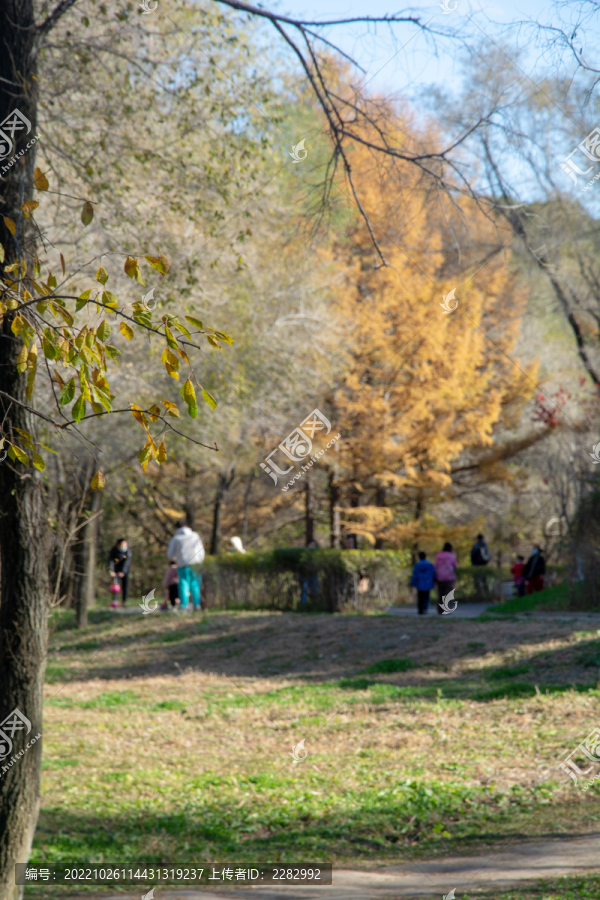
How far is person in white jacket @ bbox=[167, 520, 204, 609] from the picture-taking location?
53.4 feet

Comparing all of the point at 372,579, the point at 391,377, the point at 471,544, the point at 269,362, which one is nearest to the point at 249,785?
the point at 372,579

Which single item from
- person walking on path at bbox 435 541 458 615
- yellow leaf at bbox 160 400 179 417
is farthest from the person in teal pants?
yellow leaf at bbox 160 400 179 417

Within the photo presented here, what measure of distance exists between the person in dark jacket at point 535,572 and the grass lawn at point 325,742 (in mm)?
5586

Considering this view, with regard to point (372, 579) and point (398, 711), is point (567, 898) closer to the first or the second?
point (398, 711)

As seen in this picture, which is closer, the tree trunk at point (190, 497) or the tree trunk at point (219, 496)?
the tree trunk at point (219, 496)

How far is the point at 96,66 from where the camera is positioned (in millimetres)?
8758

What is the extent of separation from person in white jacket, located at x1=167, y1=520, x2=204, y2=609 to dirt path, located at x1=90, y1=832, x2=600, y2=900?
11265 millimetres

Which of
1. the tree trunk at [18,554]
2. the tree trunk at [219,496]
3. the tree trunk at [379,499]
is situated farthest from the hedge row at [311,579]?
the tree trunk at [18,554]

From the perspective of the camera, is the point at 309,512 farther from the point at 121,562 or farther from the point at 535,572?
the point at 535,572

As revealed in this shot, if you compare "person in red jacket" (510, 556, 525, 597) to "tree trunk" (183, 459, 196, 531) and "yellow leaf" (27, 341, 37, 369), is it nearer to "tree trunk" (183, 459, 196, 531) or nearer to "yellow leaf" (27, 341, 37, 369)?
"tree trunk" (183, 459, 196, 531)

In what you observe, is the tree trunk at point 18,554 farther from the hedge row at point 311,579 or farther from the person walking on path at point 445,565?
the person walking on path at point 445,565

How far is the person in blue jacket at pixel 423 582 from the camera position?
1585cm

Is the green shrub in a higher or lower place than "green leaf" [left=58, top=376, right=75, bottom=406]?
lower

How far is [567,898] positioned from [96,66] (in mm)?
8785
